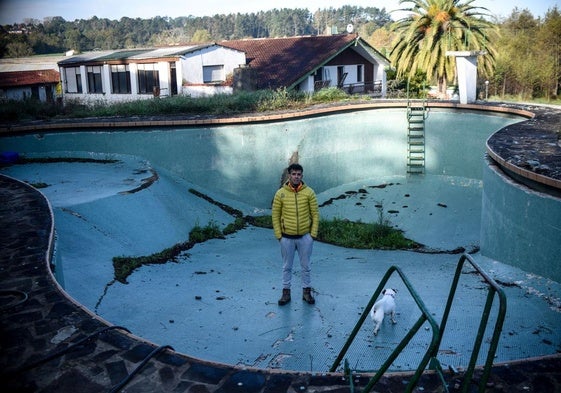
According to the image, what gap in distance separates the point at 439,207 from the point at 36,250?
939 cm

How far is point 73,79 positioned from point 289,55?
13003mm

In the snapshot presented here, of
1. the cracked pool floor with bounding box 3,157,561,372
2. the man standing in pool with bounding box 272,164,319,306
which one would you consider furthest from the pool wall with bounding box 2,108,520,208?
the man standing in pool with bounding box 272,164,319,306

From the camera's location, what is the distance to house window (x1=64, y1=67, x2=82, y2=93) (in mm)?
29875

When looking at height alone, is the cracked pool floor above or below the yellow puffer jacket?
below

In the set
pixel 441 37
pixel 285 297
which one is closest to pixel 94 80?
pixel 441 37

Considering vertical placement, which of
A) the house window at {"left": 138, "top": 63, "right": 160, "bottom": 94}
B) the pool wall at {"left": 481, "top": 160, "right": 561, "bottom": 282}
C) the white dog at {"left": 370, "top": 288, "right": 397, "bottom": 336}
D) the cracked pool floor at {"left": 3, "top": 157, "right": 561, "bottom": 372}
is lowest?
the cracked pool floor at {"left": 3, "top": 157, "right": 561, "bottom": 372}

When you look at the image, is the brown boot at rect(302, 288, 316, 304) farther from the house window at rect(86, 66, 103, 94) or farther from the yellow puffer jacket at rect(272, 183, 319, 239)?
the house window at rect(86, 66, 103, 94)

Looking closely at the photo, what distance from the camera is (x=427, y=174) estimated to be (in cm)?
1522

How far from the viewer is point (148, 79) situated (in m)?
26.2

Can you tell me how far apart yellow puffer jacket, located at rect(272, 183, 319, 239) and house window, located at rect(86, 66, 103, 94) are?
2472 cm

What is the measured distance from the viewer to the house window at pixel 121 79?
27.1 meters

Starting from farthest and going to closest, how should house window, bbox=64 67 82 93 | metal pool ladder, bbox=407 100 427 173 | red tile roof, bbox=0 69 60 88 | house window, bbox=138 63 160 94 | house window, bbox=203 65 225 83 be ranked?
red tile roof, bbox=0 69 60 88, house window, bbox=64 67 82 93, house window, bbox=203 65 225 83, house window, bbox=138 63 160 94, metal pool ladder, bbox=407 100 427 173

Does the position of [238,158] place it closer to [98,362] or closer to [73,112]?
[73,112]

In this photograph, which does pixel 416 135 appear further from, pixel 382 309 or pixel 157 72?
pixel 157 72
